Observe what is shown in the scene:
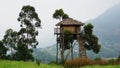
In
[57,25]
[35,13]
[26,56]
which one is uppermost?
[35,13]

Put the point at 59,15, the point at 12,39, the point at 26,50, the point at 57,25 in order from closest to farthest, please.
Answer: the point at 57,25 < the point at 59,15 < the point at 26,50 < the point at 12,39

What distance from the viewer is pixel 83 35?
5291 cm

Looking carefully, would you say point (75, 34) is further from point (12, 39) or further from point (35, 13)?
point (12, 39)

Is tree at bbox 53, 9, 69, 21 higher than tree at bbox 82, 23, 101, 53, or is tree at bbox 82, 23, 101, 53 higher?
tree at bbox 53, 9, 69, 21

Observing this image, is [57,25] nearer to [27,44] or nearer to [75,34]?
[75,34]

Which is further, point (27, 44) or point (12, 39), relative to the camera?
point (12, 39)

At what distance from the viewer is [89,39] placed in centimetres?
5325

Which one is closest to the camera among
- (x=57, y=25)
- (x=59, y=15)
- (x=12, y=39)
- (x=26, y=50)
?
(x=57, y=25)

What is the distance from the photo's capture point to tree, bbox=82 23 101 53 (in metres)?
53.2

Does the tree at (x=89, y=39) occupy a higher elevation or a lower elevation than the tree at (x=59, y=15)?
lower

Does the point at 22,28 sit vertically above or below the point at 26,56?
above

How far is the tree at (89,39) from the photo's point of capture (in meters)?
53.2

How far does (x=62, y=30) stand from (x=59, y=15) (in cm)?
653

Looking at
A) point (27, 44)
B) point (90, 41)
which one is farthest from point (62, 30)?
point (27, 44)
